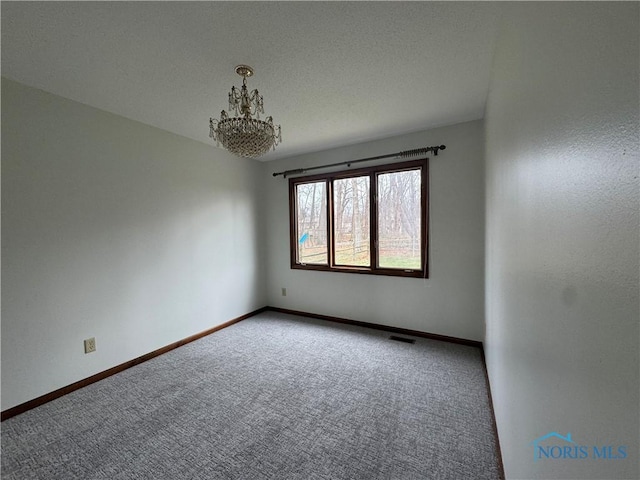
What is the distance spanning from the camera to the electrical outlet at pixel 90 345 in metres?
2.34

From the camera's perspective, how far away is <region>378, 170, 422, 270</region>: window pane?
126 inches

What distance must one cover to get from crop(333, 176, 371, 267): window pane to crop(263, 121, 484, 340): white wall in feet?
0.82

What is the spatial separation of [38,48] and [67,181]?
3.24 ft

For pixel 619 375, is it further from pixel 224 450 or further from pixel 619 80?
pixel 224 450

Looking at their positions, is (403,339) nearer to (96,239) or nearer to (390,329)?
(390,329)

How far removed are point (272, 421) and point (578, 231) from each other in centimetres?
199

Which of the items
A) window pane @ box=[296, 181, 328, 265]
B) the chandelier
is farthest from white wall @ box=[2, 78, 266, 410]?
the chandelier

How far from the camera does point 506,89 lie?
1334 millimetres

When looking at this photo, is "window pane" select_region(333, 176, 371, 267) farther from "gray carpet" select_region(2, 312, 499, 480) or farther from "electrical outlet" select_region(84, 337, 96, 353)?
"electrical outlet" select_region(84, 337, 96, 353)

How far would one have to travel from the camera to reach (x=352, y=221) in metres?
3.65

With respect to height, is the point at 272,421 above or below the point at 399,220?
below

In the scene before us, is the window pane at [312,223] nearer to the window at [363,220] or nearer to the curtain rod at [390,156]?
the window at [363,220]

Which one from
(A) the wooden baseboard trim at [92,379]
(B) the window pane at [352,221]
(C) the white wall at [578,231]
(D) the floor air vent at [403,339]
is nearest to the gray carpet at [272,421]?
(A) the wooden baseboard trim at [92,379]

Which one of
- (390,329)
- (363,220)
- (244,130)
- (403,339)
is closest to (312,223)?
(363,220)
